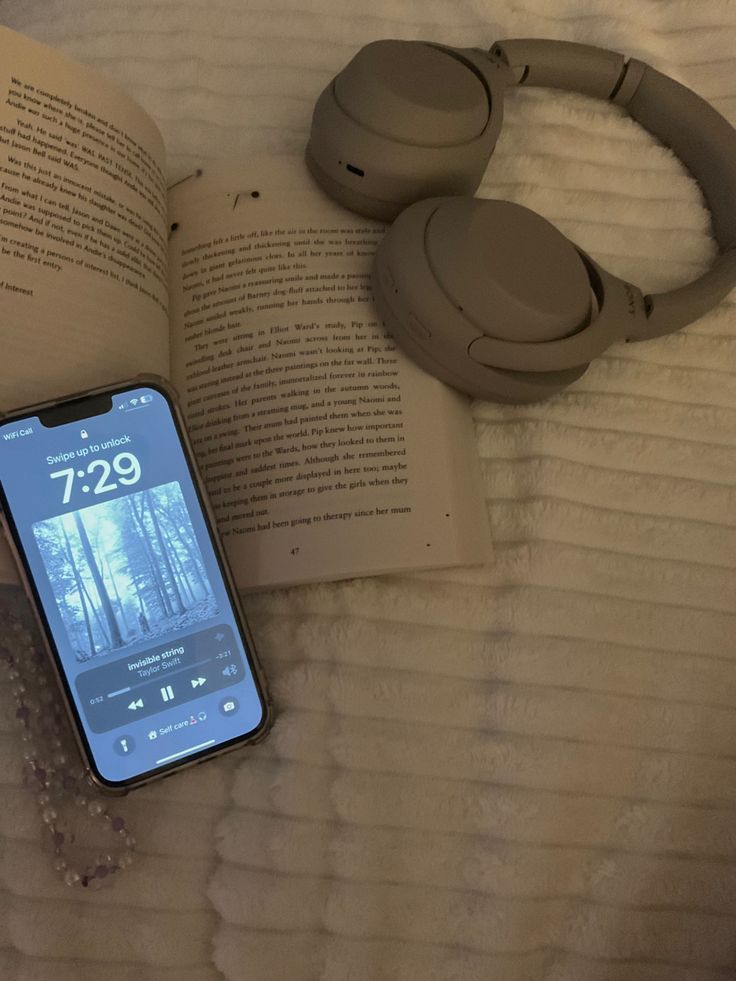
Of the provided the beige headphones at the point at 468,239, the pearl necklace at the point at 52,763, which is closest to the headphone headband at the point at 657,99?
the beige headphones at the point at 468,239

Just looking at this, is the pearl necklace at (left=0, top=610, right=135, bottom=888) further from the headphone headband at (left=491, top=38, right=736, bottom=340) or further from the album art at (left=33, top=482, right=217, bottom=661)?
the headphone headband at (left=491, top=38, right=736, bottom=340)

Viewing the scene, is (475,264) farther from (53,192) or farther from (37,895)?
(37,895)

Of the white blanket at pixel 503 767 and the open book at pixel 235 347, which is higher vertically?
the open book at pixel 235 347

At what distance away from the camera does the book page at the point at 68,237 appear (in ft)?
1.35

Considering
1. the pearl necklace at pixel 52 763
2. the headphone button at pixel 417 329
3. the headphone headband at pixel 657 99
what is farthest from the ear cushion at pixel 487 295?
the pearl necklace at pixel 52 763

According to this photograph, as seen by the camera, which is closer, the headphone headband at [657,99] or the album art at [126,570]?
the album art at [126,570]

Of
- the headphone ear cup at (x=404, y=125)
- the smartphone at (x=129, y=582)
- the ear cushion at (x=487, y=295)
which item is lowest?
the smartphone at (x=129, y=582)

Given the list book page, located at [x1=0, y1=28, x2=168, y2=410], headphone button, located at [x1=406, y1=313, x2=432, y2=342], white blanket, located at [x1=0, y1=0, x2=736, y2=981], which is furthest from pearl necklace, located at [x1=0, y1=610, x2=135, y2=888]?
headphone button, located at [x1=406, y1=313, x2=432, y2=342]

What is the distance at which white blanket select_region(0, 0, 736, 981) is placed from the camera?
1.29 ft

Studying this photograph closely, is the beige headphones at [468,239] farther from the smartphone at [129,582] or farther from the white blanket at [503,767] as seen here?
the smartphone at [129,582]

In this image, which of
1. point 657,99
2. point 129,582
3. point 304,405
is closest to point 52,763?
point 129,582

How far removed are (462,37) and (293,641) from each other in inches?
16.1

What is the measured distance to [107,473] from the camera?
40 centimetres

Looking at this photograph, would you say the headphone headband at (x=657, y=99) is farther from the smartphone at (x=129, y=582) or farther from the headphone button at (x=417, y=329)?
the smartphone at (x=129, y=582)
